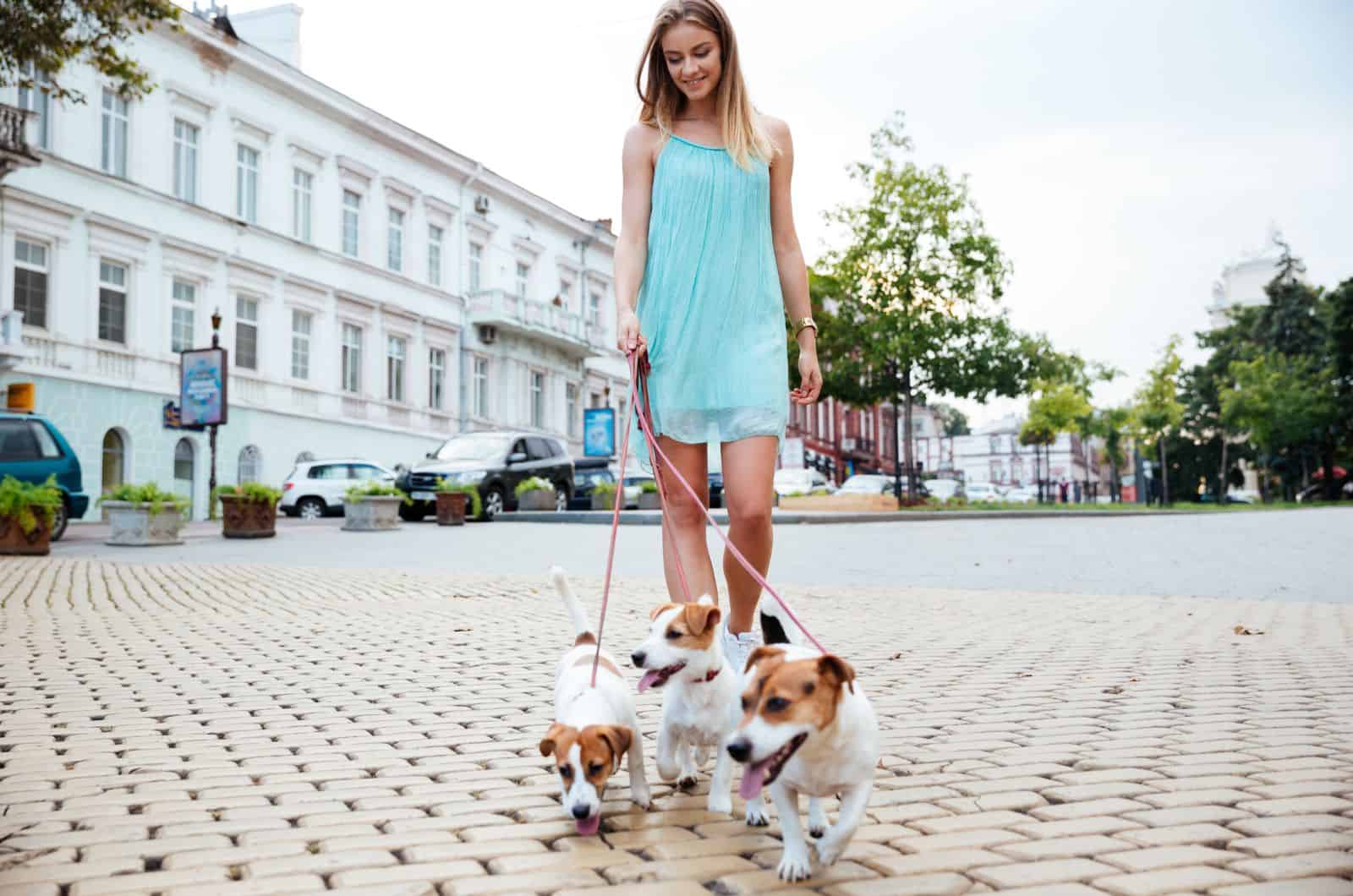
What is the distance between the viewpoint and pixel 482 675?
4.95m

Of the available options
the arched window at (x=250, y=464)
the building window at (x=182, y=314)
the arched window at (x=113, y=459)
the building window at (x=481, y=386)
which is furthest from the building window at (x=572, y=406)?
the arched window at (x=113, y=459)

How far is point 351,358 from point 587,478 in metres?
9.06

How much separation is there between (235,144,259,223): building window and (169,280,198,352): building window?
2519 mm

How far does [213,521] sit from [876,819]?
67.8 feet

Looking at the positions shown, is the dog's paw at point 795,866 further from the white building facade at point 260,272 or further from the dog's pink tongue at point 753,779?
the white building facade at point 260,272

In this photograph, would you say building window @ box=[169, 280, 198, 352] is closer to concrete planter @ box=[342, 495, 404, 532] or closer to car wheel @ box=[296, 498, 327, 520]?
car wheel @ box=[296, 498, 327, 520]

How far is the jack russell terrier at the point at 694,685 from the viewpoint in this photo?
2551 mm

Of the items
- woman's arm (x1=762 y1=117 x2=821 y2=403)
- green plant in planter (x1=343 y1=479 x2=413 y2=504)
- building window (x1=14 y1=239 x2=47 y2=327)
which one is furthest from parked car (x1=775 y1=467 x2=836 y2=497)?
woman's arm (x1=762 y1=117 x2=821 y2=403)

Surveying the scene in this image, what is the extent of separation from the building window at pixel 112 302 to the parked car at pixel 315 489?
181 inches

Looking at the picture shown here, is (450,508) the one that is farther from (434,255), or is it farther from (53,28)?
(434,255)

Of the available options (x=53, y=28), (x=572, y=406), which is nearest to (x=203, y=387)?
(x=53, y=28)

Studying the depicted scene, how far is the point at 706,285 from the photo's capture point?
3.37 metres

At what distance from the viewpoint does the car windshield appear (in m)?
22.8

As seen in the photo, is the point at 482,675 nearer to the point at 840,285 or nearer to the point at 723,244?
the point at 723,244
